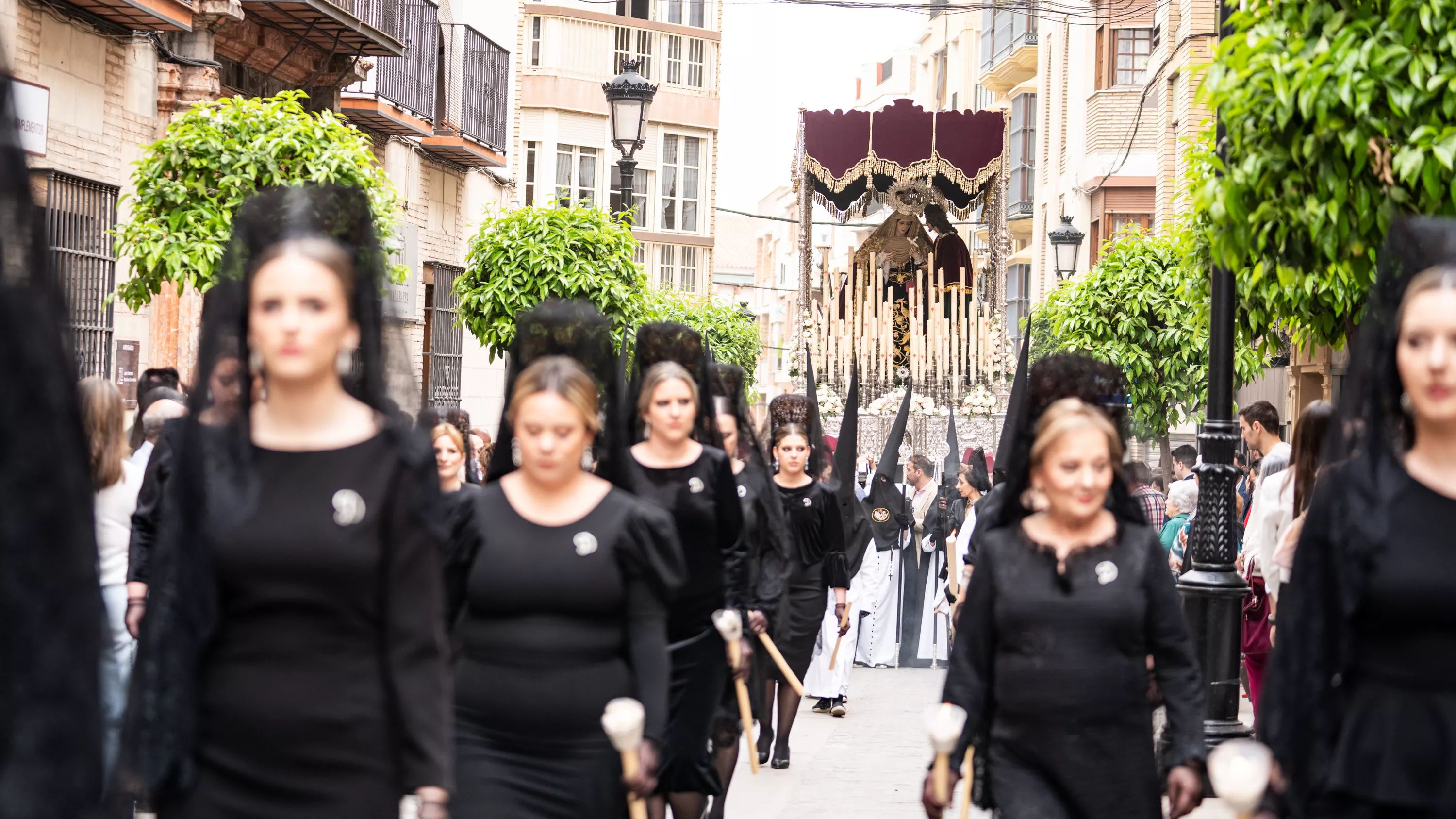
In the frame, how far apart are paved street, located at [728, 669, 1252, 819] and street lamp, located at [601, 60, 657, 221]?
4.74m

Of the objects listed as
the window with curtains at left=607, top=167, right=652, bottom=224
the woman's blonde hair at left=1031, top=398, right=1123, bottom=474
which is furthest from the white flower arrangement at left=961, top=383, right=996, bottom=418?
the window with curtains at left=607, top=167, right=652, bottom=224

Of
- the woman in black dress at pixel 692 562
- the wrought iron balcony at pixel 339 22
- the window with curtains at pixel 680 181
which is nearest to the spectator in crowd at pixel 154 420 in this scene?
the woman in black dress at pixel 692 562

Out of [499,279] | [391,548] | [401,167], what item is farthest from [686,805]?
[401,167]

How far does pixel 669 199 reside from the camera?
63.3 metres

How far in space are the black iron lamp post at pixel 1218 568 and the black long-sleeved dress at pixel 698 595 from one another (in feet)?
10.4

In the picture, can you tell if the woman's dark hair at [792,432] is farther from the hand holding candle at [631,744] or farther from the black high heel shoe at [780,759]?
the hand holding candle at [631,744]

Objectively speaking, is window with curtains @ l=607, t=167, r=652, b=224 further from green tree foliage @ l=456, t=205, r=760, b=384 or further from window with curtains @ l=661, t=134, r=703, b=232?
green tree foliage @ l=456, t=205, r=760, b=384

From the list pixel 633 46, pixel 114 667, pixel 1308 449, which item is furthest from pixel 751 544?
pixel 633 46

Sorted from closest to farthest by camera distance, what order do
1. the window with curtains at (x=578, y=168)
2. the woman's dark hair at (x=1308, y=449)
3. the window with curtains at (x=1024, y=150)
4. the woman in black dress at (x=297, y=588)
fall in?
the woman in black dress at (x=297, y=588), the woman's dark hair at (x=1308, y=449), the window with curtains at (x=1024, y=150), the window with curtains at (x=578, y=168)

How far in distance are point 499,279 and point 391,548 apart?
16.9 meters

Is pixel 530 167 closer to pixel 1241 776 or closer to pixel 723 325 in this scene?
pixel 723 325

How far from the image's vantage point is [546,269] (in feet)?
67.2

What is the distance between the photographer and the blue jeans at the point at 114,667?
256 cm

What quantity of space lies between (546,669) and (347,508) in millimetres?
1375
